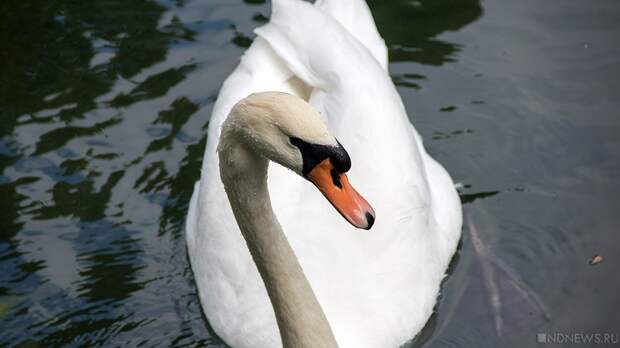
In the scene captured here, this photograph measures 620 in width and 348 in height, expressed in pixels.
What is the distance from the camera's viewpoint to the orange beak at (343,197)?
13.7ft

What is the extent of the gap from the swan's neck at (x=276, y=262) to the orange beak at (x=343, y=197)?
1.40 ft

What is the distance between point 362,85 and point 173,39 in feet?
9.90

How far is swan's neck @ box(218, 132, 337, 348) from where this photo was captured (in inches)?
181

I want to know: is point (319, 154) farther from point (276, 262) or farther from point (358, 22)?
point (358, 22)

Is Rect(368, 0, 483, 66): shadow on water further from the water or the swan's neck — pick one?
the swan's neck

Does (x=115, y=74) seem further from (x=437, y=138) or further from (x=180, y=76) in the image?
(x=437, y=138)

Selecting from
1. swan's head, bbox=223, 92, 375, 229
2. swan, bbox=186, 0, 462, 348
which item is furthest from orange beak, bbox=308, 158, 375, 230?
swan, bbox=186, 0, 462, 348

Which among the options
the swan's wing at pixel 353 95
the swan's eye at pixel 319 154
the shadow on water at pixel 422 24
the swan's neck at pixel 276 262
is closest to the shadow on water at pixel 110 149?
the shadow on water at pixel 422 24

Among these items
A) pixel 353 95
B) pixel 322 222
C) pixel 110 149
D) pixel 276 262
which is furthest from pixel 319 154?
pixel 110 149

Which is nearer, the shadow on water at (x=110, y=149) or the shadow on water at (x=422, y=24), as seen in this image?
the shadow on water at (x=110, y=149)

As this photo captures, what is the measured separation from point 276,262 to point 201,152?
3238 millimetres

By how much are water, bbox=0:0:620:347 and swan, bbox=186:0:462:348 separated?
1.10ft

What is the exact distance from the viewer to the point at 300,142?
4.10 metres

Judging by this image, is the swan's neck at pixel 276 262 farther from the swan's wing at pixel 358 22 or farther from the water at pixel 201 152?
the swan's wing at pixel 358 22
